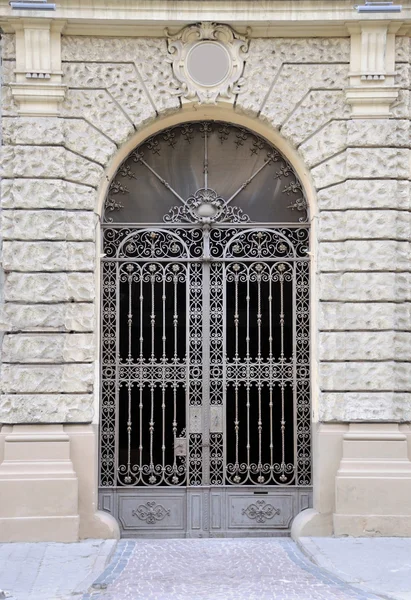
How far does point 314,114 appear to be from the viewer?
9711 mm

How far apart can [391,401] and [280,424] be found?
131 centimetres

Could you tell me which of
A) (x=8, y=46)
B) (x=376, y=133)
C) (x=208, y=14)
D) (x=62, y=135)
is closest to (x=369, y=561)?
(x=376, y=133)

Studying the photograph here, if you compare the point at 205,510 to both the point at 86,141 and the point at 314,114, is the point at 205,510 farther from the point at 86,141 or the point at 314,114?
the point at 314,114

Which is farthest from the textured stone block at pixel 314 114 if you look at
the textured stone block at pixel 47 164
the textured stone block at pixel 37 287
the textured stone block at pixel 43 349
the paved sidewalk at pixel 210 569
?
the paved sidewalk at pixel 210 569

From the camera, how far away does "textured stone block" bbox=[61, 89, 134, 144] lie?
964 cm

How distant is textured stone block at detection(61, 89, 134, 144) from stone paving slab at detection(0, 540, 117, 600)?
448 centimetres

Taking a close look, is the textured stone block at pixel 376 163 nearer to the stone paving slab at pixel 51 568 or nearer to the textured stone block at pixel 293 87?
the textured stone block at pixel 293 87

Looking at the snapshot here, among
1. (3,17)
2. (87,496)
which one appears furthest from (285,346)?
(3,17)

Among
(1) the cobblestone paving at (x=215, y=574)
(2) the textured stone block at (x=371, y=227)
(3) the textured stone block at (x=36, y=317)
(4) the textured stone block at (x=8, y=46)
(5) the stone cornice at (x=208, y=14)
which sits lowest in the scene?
(1) the cobblestone paving at (x=215, y=574)

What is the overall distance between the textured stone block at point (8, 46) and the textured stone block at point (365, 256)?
415 centimetres

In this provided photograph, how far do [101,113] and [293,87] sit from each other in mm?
2213

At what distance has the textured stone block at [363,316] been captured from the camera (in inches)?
372

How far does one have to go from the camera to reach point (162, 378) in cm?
983

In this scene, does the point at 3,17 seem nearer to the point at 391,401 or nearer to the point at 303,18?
the point at 303,18
